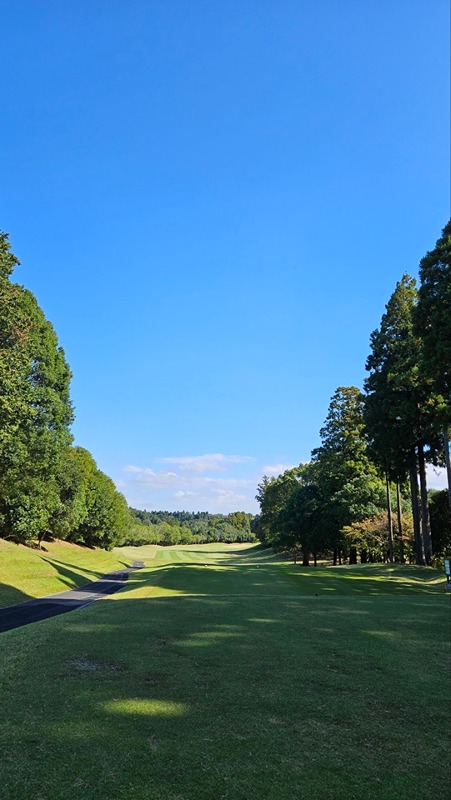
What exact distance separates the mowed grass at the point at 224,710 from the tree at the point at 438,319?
12.6 meters

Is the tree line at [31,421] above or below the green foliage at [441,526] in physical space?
above

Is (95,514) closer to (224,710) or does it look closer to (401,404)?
(401,404)

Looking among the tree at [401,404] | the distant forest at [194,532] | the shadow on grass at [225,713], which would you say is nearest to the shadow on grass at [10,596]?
the shadow on grass at [225,713]

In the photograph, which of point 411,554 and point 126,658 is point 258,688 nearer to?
point 126,658

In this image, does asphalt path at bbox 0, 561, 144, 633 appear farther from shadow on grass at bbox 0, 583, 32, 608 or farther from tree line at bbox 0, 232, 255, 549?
tree line at bbox 0, 232, 255, 549

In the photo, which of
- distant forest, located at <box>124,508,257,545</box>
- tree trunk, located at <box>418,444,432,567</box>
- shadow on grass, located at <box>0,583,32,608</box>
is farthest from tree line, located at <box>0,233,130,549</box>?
distant forest, located at <box>124,508,257,545</box>

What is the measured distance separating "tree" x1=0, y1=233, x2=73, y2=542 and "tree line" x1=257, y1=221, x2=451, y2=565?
19540 millimetres

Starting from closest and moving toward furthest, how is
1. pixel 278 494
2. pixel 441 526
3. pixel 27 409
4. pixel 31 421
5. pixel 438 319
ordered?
pixel 438 319, pixel 27 409, pixel 31 421, pixel 441 526, pixel 278 494

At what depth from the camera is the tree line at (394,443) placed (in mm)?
22047

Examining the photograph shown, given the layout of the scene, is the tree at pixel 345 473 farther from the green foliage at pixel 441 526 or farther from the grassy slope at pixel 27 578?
the grassy slope at pixel 27 578

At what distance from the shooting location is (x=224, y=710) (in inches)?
219

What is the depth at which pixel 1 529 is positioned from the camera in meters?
40.1

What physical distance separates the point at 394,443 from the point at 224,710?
26192 millimetres

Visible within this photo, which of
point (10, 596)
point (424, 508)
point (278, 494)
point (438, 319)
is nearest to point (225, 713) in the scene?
point (10, 596)
